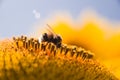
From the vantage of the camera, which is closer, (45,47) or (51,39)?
(45,47)

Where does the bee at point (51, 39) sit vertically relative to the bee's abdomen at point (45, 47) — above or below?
above

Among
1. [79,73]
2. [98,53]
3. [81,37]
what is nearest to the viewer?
[79,73]

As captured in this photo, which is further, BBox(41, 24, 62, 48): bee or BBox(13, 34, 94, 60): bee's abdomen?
BBox(41, 24, 62, 48): bee

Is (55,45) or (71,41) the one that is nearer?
(55,45)

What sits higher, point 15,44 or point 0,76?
point 15,44

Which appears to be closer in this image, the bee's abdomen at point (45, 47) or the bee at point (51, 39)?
the bee's abdomen at point (45, 47)

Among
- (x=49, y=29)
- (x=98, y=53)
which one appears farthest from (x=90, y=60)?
(x=98, y=53)

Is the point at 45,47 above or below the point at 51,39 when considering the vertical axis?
below

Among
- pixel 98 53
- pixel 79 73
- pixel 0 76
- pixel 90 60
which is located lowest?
pixel 0 76

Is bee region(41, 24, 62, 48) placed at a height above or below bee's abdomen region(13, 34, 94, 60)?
above

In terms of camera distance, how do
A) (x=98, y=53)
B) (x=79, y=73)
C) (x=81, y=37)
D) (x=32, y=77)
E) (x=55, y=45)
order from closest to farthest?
(x=32, y=77)
(x=79, y=73)
(x=55, y=45)
(x=98, y=53)
(x=81, y=37)

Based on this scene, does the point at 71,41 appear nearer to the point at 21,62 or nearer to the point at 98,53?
the point at 98,53
